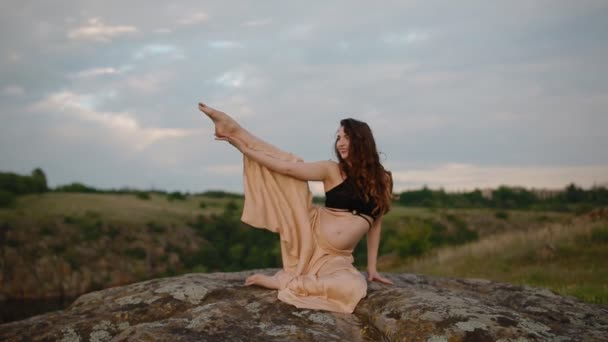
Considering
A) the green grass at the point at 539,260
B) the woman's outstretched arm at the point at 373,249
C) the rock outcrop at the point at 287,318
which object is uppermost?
the woman's outstretched arm at the point at 373,249

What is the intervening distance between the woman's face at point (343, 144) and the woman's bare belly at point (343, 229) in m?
0.80

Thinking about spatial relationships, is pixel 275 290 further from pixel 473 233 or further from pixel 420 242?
pixel 473 233

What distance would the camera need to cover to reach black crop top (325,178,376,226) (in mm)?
6977

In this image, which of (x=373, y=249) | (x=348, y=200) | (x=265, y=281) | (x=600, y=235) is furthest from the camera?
(x=600, y=235)

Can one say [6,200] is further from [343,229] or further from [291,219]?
[343,229]

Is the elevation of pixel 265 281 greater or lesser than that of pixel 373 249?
lesser

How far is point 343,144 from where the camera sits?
6.93 meters

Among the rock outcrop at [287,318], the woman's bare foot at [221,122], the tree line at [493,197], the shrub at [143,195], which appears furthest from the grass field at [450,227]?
the woman's bare foot at [221,122]

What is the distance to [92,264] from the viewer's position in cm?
3055

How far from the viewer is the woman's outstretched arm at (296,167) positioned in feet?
22.7

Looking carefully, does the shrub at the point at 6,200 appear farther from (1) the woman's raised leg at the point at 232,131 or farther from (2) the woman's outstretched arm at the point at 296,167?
(2) the woman's outstretched arm at the point at 296,167

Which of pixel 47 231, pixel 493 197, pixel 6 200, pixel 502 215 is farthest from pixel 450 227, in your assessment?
pixel 6 200

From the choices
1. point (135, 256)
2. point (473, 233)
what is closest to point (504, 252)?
point (135, 256)

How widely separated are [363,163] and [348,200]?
1.76 ft
